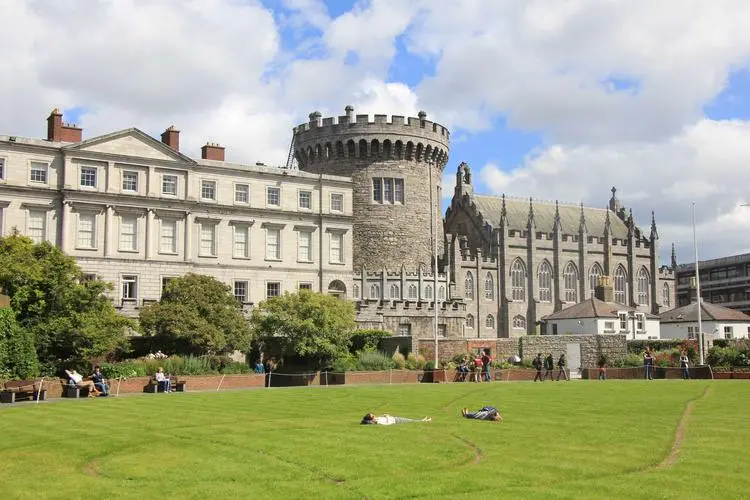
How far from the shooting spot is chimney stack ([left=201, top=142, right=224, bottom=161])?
209 feet

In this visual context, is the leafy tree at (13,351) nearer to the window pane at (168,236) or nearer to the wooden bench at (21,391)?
the wooden bench at (21,391)

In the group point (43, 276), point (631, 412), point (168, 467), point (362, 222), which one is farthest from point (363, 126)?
point (168, 467)

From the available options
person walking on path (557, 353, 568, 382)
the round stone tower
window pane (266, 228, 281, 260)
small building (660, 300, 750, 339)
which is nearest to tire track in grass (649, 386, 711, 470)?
person walking on path (557, 353, 568, 382)

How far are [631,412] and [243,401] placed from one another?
12818 mm

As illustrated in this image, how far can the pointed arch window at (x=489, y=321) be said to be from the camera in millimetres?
85088

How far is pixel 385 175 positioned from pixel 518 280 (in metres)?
22.5

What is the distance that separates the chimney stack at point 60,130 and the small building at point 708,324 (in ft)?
148

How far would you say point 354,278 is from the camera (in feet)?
224

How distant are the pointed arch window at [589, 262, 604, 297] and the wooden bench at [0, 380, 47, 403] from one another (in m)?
67.3

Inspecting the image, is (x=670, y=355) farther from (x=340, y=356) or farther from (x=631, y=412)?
(x=631, y=412)

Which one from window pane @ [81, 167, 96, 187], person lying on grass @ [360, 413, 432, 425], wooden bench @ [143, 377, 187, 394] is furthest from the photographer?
window pane @ [81, 167, 96, 187]

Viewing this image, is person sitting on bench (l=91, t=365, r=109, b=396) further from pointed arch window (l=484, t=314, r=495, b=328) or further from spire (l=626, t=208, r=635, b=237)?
spire (l=626, t=208, r=635, b=237)

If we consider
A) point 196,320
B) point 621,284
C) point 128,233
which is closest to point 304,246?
point 128,233

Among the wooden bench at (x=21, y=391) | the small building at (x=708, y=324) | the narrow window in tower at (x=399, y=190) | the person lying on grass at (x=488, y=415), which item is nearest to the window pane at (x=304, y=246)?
the narrow window in tower at (x=399, y=190)
